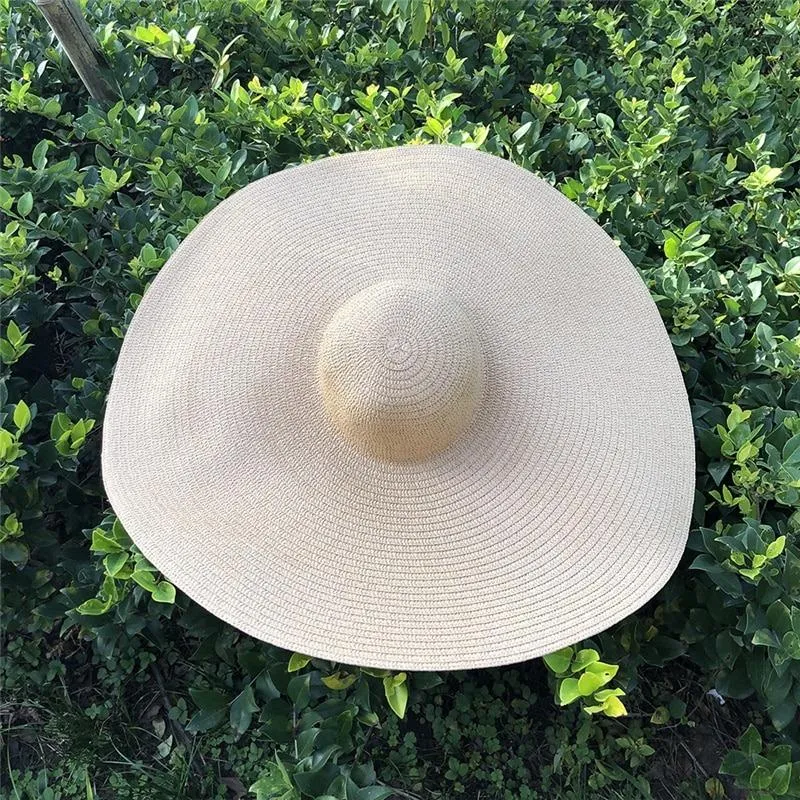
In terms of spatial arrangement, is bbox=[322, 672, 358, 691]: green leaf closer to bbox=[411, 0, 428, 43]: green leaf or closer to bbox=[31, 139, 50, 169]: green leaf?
bbox=[31, 139, 50, 169]: green leaf

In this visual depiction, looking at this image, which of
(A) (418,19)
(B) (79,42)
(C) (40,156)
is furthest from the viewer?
(A) (418,19)

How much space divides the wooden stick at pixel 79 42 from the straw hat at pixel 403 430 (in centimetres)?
85

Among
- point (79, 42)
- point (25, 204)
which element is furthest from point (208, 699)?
point (79, 42)

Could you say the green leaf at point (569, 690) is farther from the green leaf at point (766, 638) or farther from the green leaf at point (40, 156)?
the green leaf at point (40, 156)

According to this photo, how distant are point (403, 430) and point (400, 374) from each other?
0.31ft

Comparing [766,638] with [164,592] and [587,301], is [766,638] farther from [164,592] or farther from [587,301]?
[164,592]

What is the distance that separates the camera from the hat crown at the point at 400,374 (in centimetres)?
106

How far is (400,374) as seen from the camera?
3.47 ft

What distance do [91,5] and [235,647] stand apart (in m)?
2.07

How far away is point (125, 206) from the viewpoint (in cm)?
171

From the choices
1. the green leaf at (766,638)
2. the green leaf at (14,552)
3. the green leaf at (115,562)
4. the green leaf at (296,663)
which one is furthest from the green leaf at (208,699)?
the green leaf at (766,638)

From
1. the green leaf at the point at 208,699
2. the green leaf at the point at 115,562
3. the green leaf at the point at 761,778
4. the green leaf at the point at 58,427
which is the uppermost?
the green leaf at the point at 58,427

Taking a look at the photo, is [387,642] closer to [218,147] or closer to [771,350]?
[771,350]

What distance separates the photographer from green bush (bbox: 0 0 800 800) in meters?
1.24
